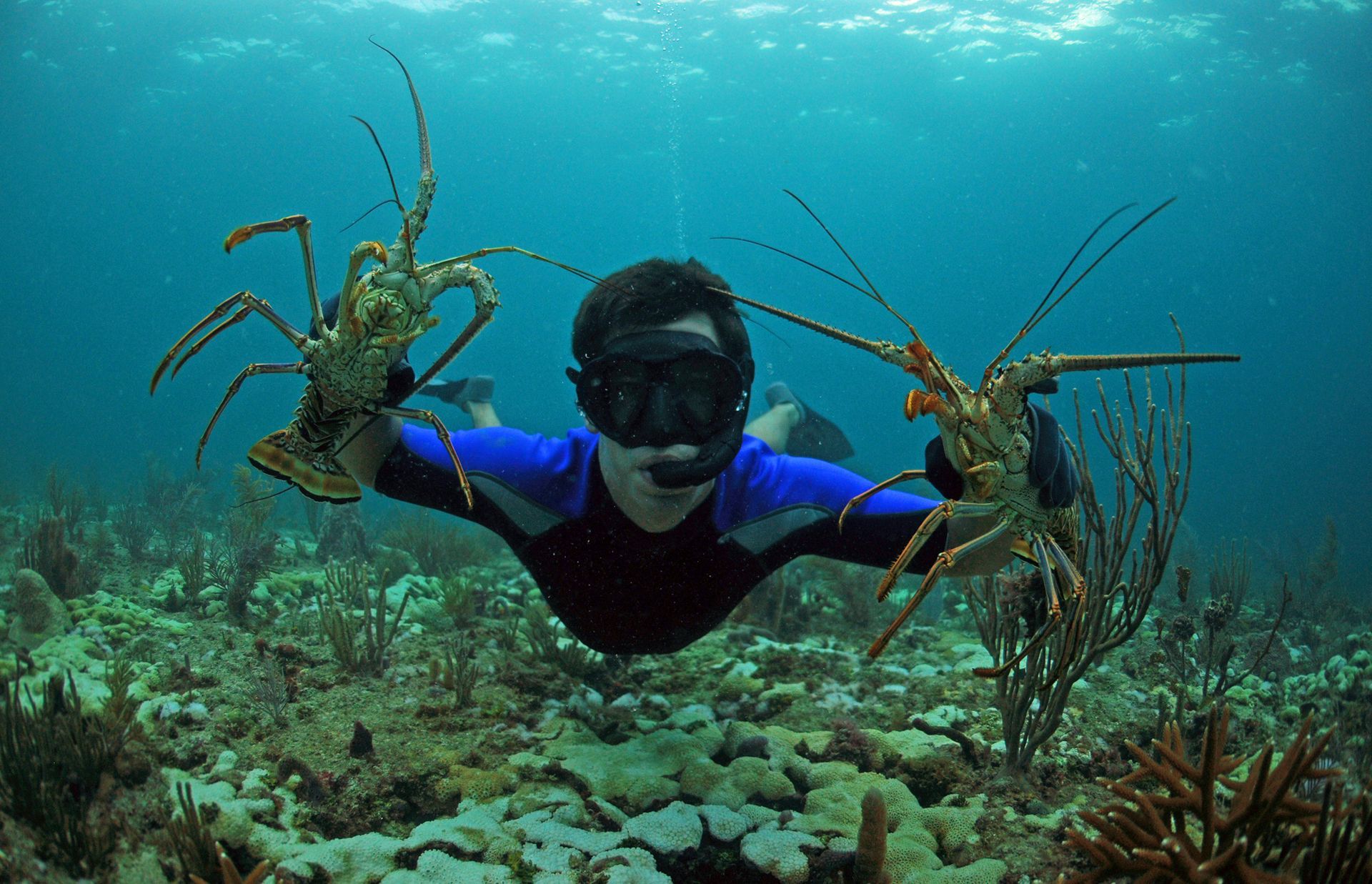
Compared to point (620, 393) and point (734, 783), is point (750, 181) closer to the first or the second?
point (620, 393)

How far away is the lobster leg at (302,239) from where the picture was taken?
236cm

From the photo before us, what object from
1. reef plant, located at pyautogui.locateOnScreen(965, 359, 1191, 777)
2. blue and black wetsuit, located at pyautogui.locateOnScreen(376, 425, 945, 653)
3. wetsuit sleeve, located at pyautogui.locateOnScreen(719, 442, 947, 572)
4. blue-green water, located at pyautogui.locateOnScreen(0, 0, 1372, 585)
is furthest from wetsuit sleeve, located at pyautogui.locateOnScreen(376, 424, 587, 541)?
blue-green water, located at pyautogui.locateOnScreen(0, 0, 1372, 585)

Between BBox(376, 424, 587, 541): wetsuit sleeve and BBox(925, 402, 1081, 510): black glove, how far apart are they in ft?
6.79

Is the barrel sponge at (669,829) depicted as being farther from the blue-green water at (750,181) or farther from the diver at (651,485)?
the blue-green water at (750,181)

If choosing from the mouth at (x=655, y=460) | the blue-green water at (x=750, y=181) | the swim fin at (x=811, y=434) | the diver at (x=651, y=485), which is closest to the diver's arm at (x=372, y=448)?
the diver at (x=651, y=485)

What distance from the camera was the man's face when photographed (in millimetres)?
3330

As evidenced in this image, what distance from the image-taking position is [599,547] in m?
3.78

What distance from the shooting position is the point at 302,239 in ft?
7.78

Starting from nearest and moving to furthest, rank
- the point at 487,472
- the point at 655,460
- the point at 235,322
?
the point at 235,322 → the point at 655,460 → the point at 487,472

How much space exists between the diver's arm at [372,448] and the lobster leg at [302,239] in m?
1.01

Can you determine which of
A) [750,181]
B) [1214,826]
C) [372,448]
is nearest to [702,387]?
[372,448]

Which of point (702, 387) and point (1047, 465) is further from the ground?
point (702, 387)

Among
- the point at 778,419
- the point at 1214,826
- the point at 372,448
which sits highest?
the point at 778,419

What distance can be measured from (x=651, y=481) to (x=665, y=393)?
0.46 metres
